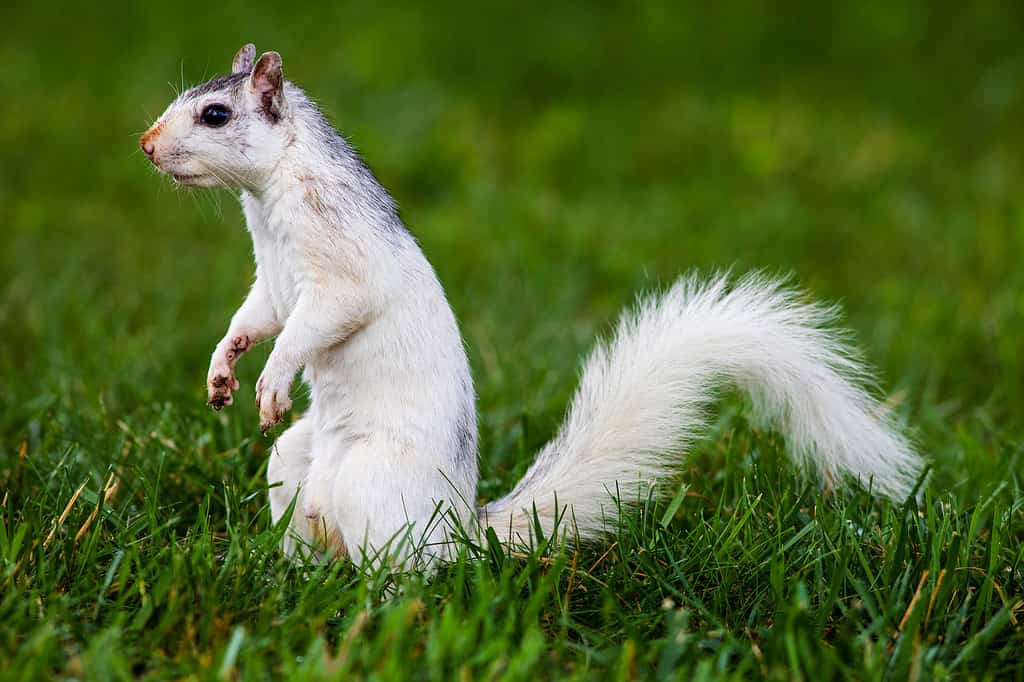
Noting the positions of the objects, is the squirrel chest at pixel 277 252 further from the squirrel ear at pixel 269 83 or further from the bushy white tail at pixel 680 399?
the bushy white tail at pixel 680 399

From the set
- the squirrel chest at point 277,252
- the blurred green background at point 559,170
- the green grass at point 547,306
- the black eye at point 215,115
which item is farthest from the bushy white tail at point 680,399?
the blurred green background at point 559,170

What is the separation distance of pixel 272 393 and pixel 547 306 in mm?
2878

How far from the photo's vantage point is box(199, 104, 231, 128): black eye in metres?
2.71

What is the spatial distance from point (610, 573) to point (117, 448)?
1.42 metres

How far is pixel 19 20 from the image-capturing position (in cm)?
899

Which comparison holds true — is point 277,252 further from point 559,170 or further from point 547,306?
point 559,170

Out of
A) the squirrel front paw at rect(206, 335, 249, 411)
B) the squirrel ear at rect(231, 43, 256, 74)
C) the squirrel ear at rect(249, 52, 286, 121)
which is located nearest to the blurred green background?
the squirrel front paw at rect(206, 335, 249, 411)

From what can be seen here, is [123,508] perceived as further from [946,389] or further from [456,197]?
[456,197]

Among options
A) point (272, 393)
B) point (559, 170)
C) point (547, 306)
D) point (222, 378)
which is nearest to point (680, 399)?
point (272, 393)

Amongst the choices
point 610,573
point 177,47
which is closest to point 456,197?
point 177,47

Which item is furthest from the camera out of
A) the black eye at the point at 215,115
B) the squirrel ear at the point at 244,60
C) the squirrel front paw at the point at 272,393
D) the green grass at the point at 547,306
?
the squirrel ear at the point at 244,60

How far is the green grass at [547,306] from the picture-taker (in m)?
2.37

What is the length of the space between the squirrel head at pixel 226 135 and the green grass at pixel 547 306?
13.6 inches

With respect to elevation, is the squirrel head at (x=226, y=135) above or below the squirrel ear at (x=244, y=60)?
below
